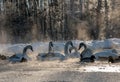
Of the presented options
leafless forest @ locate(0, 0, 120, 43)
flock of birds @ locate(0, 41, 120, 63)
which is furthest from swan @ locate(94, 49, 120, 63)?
leafless forest @ locate(0, 0, 120, 43)

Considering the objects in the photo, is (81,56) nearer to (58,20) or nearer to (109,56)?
(109,56)

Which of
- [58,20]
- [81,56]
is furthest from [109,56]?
[58,20]

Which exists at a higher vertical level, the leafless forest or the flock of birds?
the flock of birds

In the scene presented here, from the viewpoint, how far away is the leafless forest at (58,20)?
5766cm

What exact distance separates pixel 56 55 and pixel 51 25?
112 feet

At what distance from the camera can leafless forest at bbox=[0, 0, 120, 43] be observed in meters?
57.7

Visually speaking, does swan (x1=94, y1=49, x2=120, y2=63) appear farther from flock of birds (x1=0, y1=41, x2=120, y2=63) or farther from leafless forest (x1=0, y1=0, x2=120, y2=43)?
leafless forest (x1=0, y1=0, x2=120, y2=43)

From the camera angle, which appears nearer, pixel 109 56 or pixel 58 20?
pixel 109 56

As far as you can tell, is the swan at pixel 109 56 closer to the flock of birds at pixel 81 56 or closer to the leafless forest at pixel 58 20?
the flock of birds at pixel 81 56

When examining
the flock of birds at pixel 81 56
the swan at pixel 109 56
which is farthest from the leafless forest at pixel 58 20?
the swan at pixel 109 56

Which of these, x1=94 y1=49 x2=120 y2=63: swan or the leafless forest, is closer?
x1=94 y1=49 x2=120 y2=63: swan

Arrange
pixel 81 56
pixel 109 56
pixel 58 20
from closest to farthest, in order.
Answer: pixel 109 56 → pixel 81 56 → pixel 58 20

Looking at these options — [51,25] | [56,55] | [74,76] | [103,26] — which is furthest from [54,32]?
[74,76]

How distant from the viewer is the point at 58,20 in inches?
2479
